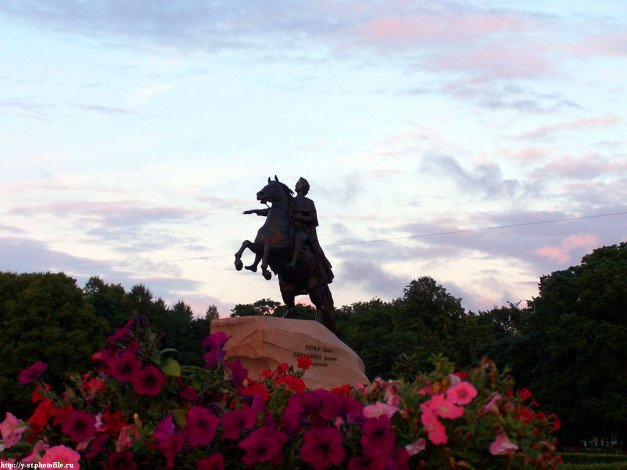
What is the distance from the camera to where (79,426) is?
3.87m

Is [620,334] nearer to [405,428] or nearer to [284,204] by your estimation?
[284,204]

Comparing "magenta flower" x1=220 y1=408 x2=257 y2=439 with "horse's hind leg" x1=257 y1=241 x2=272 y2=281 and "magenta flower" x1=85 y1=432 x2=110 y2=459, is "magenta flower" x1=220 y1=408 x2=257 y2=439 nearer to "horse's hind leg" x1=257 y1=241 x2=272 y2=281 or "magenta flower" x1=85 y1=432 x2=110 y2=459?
"magenta flower" x1=85 y1=432 x2=110 y2=459

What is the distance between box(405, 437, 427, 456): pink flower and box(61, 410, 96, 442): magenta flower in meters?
1.54

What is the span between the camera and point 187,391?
154 inches

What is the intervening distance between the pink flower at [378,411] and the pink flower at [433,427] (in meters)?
0.14

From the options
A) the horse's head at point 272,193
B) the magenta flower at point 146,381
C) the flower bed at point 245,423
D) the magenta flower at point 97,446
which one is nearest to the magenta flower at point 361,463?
the flower bed at point 245,423

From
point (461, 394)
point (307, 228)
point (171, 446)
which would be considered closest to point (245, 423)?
point (171, 446)

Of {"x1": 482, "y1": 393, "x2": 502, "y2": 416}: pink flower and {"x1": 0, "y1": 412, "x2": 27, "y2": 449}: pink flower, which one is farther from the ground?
{"x1": 482, "y1": 393, "x2": 502, "y2": 416}: pink flower

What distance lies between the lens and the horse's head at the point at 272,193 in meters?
15.6

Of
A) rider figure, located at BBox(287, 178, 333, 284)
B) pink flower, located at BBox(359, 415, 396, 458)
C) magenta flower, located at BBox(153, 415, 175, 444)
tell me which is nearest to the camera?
pink flower, located at BBox(359, 415, 396, 458)

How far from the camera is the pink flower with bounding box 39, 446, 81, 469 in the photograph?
3.65m

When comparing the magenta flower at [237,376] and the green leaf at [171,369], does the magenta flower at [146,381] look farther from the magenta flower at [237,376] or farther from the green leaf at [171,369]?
the magenta flower at [237,376]

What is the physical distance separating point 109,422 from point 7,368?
138ft

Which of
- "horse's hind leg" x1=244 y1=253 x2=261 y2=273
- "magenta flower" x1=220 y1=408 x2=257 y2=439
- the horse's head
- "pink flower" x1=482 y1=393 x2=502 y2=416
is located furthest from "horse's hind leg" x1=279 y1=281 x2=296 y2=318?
"pink flower" x1=482 y1=393 x2=502 y2=416
